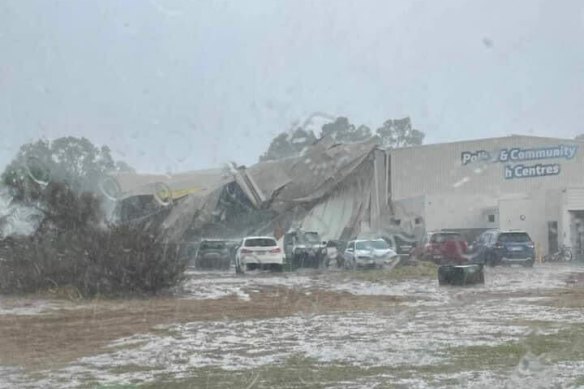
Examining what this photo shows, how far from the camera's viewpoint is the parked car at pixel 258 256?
36.1m

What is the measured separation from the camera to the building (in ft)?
162

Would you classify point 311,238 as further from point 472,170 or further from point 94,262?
point 94,262

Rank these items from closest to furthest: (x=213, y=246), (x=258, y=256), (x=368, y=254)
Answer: (x=258, y=256)
(x=368, y=254)
(x=213, y=246)

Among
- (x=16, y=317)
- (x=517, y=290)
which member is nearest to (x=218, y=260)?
(x=517, y=290)

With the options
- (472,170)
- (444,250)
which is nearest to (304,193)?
(472,170)

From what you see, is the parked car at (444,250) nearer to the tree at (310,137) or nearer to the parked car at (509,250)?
the parked car at (509,250)

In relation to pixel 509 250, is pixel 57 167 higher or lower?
higher

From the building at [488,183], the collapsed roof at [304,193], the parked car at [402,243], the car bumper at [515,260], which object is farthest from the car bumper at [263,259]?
the building at [488,183]

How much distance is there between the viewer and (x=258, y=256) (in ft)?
119

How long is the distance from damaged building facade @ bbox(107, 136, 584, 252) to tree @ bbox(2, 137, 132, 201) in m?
4.95

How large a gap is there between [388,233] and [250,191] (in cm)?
762

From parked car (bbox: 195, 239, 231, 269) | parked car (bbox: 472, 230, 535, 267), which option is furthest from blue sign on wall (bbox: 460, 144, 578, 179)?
parked car (bbox: 195, 239, 231, 269)

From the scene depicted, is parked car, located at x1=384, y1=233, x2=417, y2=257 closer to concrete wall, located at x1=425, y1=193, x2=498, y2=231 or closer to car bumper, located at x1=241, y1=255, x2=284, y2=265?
concrete wall, located at x1=425, y1=193, x2=498, y2=231

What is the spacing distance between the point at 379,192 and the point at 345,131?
4.97 metres
